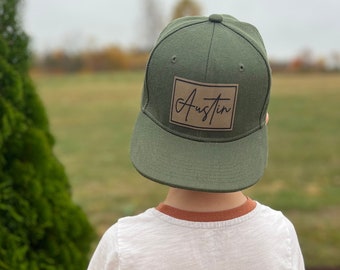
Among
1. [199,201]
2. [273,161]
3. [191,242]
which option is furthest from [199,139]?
[273,161]

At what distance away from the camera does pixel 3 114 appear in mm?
2609

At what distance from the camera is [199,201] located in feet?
5.53

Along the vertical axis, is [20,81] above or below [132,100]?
above

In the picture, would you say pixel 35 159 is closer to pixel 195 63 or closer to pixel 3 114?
pixel 3 114

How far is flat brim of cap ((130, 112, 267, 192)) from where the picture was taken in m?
1.66

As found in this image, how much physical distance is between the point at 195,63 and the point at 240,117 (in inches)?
7.2

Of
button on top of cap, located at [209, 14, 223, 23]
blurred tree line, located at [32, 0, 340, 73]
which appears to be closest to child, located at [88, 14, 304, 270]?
button on top of cap, located at [209, 14, 223, 23]

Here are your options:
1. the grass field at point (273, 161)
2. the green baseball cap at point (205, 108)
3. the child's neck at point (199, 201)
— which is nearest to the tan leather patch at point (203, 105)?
the green baseball cap at point (205, 108)

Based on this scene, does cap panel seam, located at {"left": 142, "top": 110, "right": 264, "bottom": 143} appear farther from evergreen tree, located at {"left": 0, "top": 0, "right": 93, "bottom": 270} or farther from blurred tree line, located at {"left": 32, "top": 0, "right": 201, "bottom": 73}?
blurred tree line, located at {"left": 32, "top": 0, "right": 201, "bottom": 73}

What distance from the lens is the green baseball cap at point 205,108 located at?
1.65 m

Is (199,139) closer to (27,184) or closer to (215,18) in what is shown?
(215,18)

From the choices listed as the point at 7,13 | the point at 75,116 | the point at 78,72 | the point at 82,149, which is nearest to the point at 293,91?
the point at 75,116

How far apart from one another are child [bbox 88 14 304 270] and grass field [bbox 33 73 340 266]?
57.1 inches

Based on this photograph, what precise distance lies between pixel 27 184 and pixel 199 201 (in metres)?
1.11
